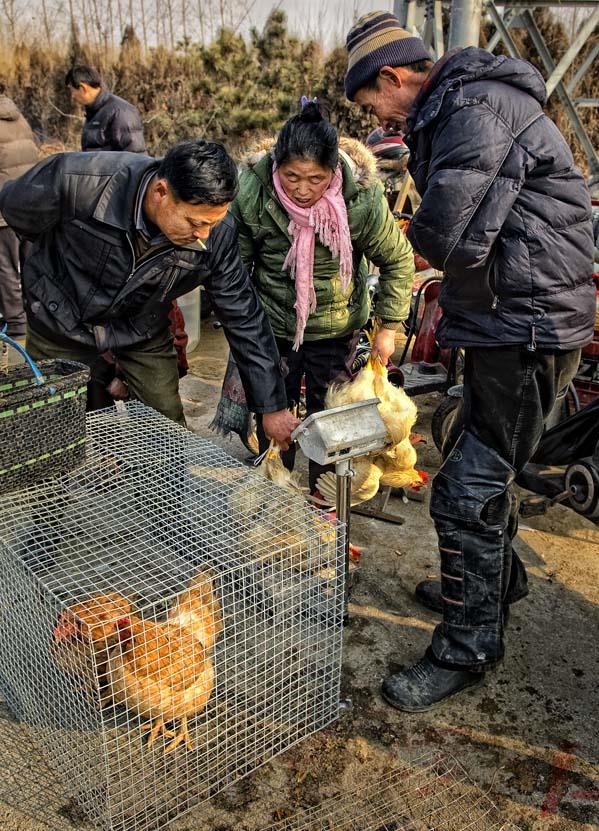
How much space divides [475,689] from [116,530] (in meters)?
1.45

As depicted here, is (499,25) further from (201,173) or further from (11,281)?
(201,173)

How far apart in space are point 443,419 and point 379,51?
7.58ft

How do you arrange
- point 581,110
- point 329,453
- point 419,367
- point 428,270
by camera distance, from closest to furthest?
1. point 329,453
2. point 419,367
3. point 428,270
4. point 581,110

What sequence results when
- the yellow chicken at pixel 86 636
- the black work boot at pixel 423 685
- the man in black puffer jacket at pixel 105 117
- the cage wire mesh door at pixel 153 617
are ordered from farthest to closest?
the man in black puffer jacket at pixel 105 117 < the black work boot at pixel 423 685 < the cage wire mesh door at pixel 153 617 < the yellow chicken at pixel 86 636

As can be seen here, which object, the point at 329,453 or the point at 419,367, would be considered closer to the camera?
the point at 329,453

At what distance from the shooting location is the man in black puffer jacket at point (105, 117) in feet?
20.2

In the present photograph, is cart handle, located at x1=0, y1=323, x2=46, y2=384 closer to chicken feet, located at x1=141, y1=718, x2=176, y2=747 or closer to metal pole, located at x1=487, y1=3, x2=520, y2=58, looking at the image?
chicken feet, located at x1=141, y1=718, x2=176, y2=747

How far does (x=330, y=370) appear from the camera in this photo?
318cm

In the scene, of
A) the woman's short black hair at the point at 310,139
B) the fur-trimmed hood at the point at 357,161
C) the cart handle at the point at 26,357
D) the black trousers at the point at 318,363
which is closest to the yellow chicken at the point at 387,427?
the black trousers at the point at 318,363

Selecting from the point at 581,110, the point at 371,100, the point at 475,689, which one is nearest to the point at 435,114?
the point at 371,100

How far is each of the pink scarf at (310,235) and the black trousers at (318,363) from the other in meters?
0.21

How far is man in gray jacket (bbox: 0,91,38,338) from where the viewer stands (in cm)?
568

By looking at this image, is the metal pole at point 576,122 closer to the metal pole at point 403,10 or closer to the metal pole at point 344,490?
the metal pole at point 403,10

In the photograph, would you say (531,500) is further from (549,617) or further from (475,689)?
(475,689)
